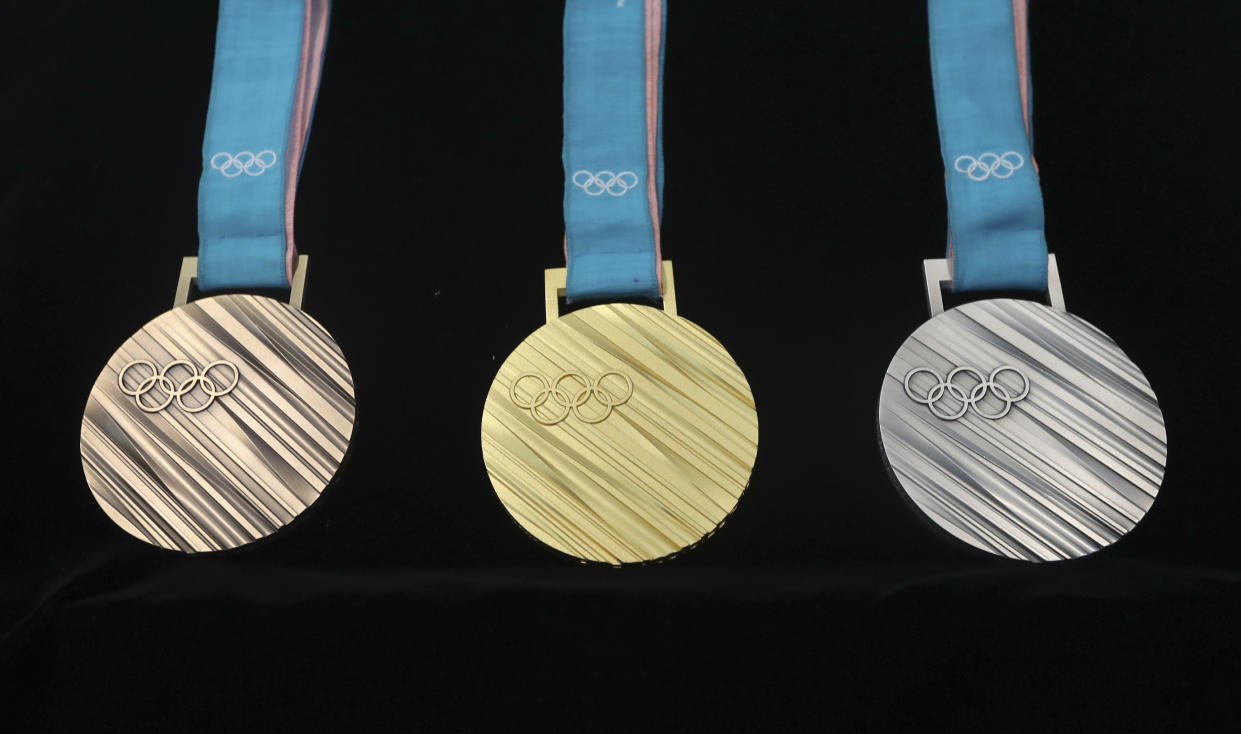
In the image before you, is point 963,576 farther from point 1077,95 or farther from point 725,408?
point 1077,95

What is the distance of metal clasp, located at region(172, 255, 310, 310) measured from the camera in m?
1.72

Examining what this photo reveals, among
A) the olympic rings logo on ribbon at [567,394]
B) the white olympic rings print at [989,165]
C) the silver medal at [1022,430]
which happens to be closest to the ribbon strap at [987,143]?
the white olympic rings print at [989,165]

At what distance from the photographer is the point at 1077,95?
1853mm

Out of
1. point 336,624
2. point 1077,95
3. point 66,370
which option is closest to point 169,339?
point 66,370

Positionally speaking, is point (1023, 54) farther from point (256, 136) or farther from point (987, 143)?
point (256, 136)

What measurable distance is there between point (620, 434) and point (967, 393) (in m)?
0.53

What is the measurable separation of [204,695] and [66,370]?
0.61 meters

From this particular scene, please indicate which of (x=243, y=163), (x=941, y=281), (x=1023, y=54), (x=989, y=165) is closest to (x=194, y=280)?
(x=243, y=163)

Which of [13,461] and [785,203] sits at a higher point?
[785,203]

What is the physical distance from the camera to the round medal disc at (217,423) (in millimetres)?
1521

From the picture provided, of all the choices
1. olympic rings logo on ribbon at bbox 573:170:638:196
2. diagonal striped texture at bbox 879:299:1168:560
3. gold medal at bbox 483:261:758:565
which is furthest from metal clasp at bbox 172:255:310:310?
diagonal striped texture at bbox 879:299:1168:560

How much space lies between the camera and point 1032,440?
1559 mm

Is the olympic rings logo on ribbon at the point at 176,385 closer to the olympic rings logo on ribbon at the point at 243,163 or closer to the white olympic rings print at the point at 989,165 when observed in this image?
the olympic rings logo on ribbon at the point at 243,163

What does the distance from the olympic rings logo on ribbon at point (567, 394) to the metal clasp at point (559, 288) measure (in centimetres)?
13
